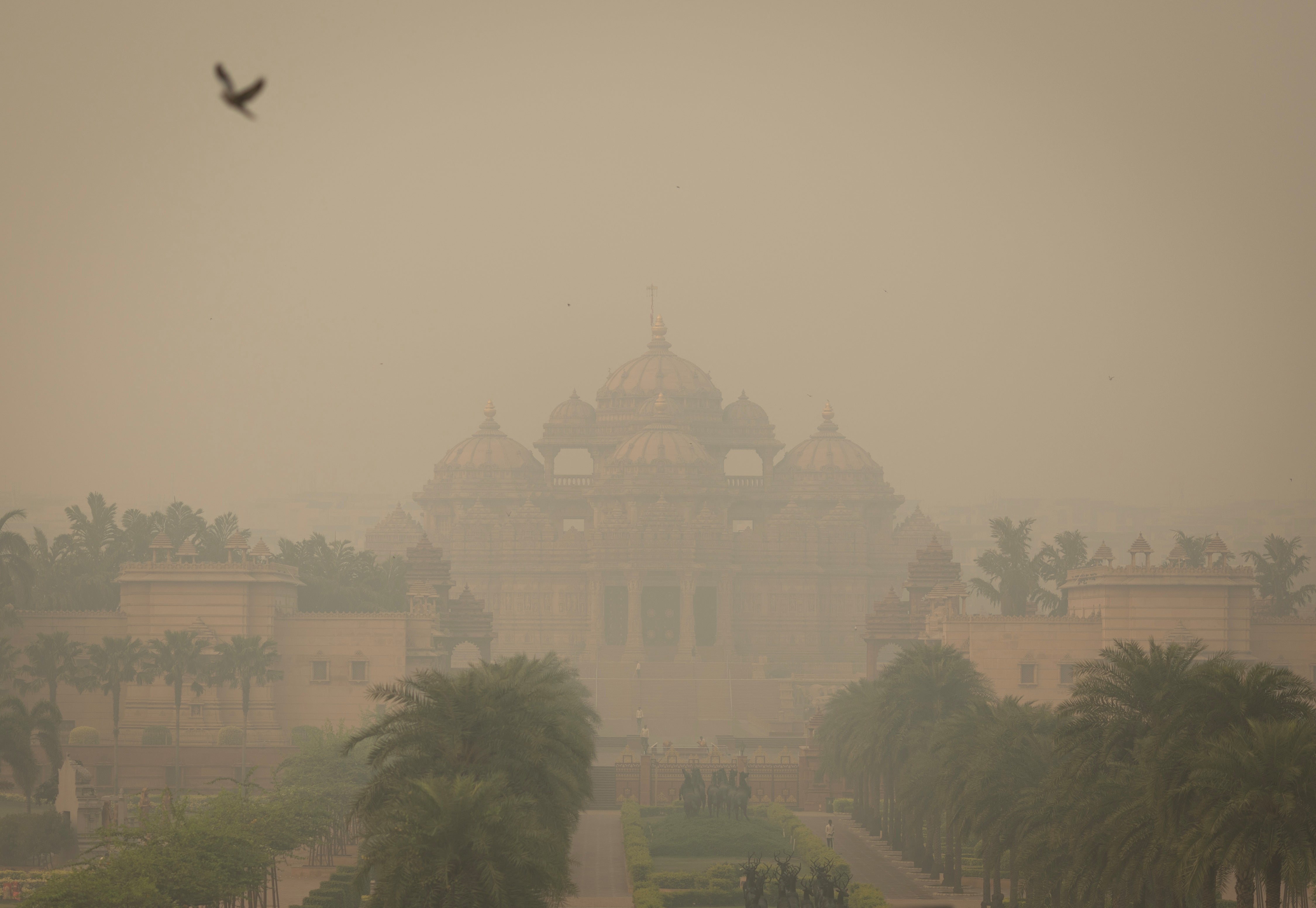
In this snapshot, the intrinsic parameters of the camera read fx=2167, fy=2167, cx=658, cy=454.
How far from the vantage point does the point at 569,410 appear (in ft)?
417

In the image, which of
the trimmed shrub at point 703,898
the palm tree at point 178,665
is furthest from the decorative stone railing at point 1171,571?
the trimmed shrub at point 703,898

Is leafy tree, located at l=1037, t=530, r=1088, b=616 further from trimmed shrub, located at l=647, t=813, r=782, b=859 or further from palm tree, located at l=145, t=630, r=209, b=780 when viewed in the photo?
trimmed shrub, located at l=647, t=813, r=782, b=859

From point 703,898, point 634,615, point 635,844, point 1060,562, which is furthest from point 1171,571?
point 703,898

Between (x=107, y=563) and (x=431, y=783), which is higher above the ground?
(x=107, y=563)

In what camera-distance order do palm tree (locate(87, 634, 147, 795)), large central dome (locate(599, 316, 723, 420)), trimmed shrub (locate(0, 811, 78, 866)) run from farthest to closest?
large central dome (locate(599, 316, 723, 420)), palm tree (locate(87, 634, 147, 795)), trimmed shrub (locate(0, 811, 78, 866))

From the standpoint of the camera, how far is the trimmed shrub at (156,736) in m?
73.9

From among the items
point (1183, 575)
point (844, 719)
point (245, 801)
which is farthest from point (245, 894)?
point (1183, 575)

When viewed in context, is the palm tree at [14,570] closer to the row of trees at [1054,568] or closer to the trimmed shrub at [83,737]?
the trimmed shrub at [83,737]

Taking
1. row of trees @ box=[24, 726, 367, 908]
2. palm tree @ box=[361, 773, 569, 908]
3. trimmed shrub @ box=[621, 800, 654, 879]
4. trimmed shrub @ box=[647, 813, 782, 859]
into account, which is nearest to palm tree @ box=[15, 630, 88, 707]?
trimmed shrub @ box=[621, 800, 654, 879]

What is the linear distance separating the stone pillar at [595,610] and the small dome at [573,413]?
19780 millimetres

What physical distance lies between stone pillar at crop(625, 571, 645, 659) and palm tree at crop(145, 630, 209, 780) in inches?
1353

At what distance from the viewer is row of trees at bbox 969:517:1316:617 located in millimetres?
96188

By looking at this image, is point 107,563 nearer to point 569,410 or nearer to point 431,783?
point 569,410

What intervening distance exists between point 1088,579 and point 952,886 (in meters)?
32.8
